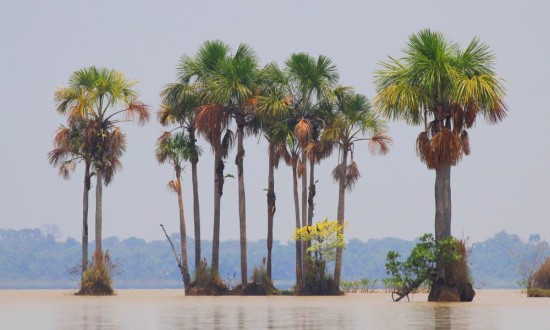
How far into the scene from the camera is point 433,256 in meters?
42.1

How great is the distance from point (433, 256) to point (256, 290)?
13.0 meters

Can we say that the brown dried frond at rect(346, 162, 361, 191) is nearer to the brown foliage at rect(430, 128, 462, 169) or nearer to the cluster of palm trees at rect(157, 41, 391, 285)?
the cluster of palm trees at rect(157, 41, 391, 285)

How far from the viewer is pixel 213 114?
176ft

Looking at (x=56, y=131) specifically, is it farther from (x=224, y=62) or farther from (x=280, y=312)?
(x=280, y=312)

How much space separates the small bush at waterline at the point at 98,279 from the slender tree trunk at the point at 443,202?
17.0 meters

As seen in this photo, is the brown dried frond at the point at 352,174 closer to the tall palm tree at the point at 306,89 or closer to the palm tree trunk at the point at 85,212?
the tall palm tree at the point at 306,89

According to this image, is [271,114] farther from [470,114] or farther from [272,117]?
[470,114]

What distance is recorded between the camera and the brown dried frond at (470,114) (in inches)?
1692

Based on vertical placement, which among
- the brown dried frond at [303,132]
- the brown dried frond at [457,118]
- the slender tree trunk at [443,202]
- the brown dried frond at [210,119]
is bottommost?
the slender tree trunk at [443,202]

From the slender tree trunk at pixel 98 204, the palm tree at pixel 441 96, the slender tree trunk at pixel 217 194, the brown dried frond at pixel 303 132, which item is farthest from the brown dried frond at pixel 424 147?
the slender tree trunk at pixel 98 204

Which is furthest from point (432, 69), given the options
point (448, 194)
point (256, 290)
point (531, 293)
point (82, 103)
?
point (82, 103)

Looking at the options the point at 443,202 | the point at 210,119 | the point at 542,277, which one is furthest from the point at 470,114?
the point at 210,119

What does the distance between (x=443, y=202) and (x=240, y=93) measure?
47.5ft

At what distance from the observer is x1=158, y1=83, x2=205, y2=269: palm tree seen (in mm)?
56125
